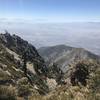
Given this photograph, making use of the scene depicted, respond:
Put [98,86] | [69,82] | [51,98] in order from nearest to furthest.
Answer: [51,98] < [98,86] < [69,82]

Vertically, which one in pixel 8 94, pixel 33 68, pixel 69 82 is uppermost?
pixel 8 94

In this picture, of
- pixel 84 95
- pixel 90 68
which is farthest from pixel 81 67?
pixel 84 95

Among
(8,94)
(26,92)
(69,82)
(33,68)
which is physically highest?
(8,94)

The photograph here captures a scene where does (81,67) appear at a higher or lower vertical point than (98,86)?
lower

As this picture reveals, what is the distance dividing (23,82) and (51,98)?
585 centimetres

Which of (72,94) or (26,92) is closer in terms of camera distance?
(72,94)

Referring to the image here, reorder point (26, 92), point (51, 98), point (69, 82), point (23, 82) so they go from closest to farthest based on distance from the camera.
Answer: point (51, 98) → point (26, 92) → point (23, 82) → point (69, 82)

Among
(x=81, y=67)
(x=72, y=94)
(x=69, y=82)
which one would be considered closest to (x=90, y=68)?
(x=81, y=67)

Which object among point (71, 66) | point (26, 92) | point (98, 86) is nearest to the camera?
point (98, 86)

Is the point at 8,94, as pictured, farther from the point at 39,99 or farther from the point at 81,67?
the point at 81,67

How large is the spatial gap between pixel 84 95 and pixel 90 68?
2010 cm

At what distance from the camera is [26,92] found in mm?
21750

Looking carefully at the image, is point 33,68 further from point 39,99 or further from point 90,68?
point 39,99

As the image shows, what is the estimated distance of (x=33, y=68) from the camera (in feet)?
515
